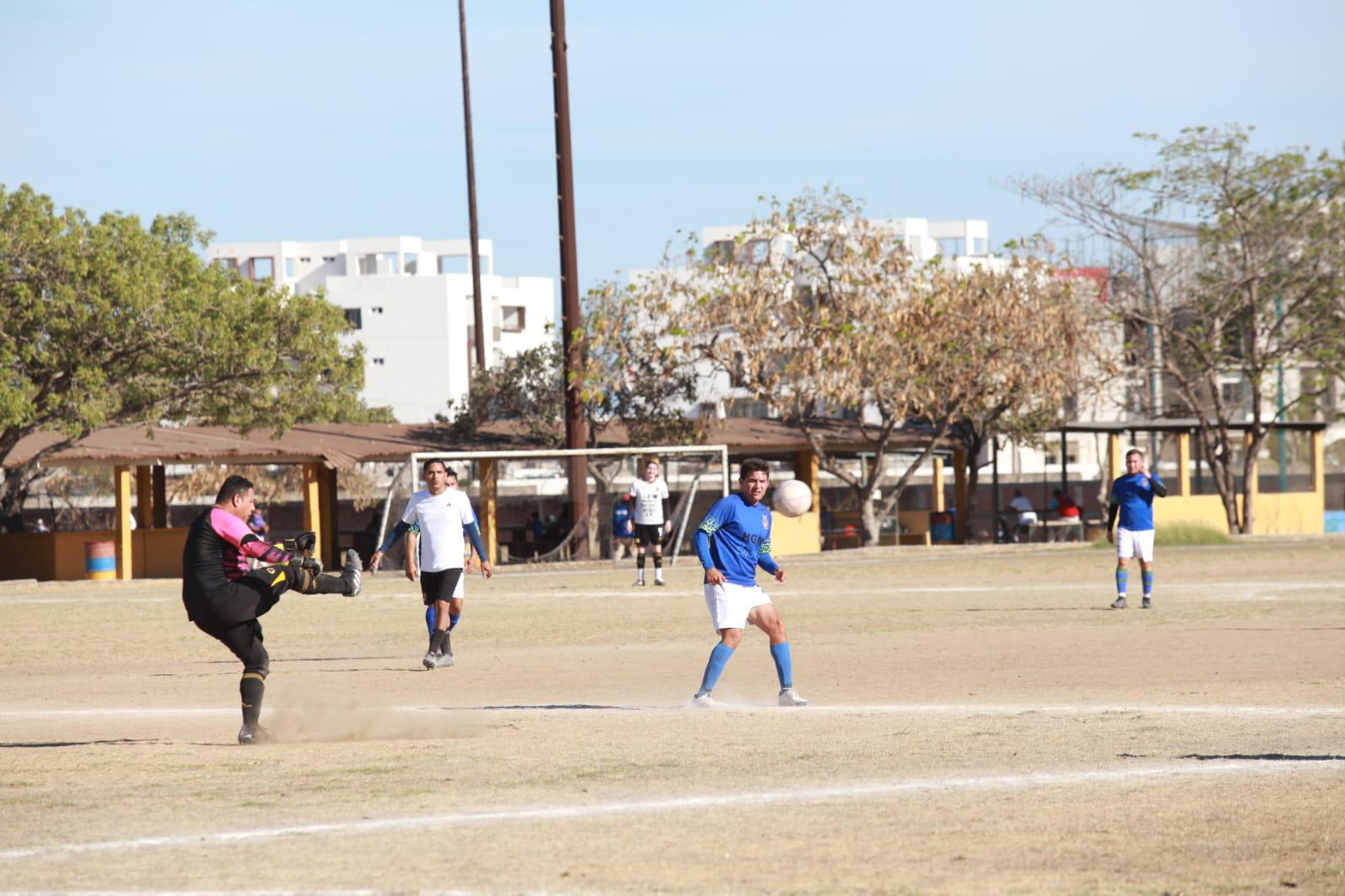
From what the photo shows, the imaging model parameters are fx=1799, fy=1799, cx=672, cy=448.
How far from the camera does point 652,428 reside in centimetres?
4344

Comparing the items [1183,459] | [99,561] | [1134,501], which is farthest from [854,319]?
[1134,501]

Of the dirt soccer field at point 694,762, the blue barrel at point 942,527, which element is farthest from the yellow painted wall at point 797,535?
the dirt soccer field at point 694,762

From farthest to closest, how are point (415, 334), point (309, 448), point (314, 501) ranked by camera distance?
point (415, 334), point (314, 501), point (309, 448)

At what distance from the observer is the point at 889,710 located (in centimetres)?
1141

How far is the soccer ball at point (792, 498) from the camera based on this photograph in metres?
14.5

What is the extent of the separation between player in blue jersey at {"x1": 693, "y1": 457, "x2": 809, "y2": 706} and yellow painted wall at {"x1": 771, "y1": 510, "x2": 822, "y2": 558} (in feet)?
88.3

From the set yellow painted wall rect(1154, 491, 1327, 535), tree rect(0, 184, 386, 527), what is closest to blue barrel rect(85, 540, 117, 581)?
tree rect(0, 184, 386, 527)

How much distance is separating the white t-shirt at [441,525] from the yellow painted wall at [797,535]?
23908 mm

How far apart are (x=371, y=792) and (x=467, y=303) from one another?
101 metres

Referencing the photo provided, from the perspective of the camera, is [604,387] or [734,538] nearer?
[734,538]

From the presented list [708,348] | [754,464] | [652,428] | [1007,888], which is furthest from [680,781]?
[652,428]

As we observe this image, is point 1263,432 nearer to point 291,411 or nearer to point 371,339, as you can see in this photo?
point 291,411

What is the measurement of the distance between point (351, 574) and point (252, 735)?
112 cm

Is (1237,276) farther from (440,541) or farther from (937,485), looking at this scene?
(440,541)
